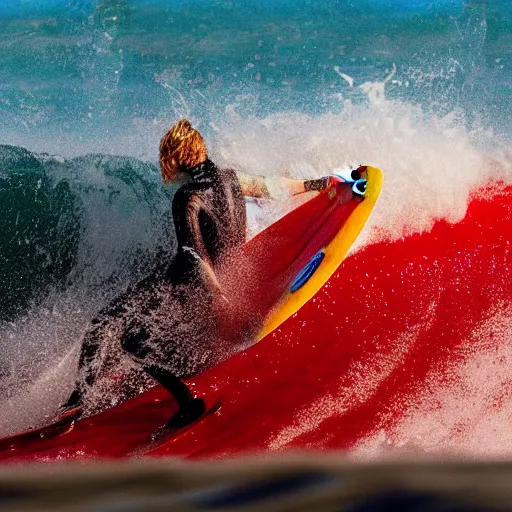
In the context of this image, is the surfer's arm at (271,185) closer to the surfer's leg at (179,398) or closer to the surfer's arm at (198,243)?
the surfer's arm at (198,243)

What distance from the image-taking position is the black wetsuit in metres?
2.58

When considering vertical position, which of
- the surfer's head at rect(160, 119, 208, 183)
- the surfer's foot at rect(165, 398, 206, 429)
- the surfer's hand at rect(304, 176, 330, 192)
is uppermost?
the surfer's head at rect(160, 119, 208, 183)

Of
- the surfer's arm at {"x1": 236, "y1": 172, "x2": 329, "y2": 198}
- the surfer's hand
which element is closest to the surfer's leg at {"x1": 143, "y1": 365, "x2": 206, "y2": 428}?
the surfer's arm at {"x1": 236, "y1": 172, "x2": 329, "y2": 198}

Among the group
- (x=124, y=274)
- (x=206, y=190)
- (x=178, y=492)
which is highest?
(x=206, y=190)

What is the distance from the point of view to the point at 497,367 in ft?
8.64

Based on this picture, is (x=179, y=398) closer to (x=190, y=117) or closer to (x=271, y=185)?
(x=271, y=185)

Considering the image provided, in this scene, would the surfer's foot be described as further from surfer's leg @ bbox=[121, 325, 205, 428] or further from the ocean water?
the ocean water

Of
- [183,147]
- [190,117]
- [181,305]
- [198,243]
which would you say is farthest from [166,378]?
[190,117]

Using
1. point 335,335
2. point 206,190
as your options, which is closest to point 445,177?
point 335,335

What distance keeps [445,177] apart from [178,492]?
4.78 feet

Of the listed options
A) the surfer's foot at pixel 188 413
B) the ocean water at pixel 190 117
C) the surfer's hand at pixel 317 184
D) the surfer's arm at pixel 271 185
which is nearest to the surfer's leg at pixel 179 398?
the surfer's foot at pixel 188 413

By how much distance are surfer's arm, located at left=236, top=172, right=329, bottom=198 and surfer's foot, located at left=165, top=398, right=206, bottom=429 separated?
781 millimetres

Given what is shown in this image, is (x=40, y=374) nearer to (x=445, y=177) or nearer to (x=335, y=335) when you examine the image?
(x=335, y=335)

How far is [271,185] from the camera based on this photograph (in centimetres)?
260
